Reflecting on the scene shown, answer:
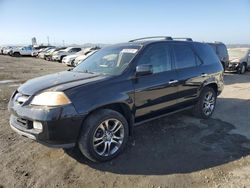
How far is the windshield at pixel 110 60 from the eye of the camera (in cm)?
462

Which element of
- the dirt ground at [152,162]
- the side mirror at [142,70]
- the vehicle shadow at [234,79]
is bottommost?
the vehicle shadow at [234,79]

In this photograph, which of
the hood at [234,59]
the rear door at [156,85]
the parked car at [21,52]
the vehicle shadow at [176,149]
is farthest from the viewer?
the parked car at [21,52]

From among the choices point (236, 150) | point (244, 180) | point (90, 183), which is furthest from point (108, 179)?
point (236, 150)

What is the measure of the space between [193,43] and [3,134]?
173 inches

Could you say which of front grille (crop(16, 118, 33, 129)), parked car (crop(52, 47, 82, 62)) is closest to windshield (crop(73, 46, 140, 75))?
front grille (crop(16, 118, 33, 129))

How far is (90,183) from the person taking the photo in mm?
3592

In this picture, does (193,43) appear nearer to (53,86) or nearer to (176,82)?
(176,82)

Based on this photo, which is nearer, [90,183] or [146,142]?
[90,183]

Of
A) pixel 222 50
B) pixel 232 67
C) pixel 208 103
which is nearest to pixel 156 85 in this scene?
pixel 208 103

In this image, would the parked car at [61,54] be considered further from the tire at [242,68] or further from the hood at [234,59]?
the tire at [242,68]

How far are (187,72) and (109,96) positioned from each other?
2.17m

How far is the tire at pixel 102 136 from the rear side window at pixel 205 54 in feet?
9.20

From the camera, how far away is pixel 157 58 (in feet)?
16.5

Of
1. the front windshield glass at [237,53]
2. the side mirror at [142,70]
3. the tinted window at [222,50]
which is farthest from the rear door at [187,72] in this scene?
the front windshield glass at [237,53]
